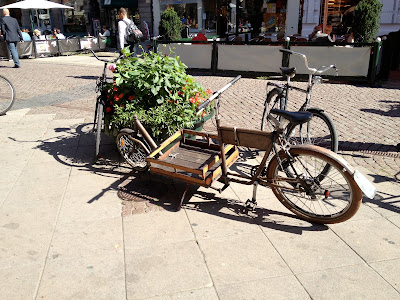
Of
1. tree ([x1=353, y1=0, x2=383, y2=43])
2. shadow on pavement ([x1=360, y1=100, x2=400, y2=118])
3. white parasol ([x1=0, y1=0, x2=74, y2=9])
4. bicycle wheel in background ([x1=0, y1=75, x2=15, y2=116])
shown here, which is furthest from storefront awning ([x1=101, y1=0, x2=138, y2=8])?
shadow on pavement ([x1=360, y1=100, x2=400, y2=118])

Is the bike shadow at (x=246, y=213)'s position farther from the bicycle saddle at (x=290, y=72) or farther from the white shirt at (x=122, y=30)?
the white shirt at (x=122, y=30)

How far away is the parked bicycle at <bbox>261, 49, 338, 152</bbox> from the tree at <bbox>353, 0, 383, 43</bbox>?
8003mm

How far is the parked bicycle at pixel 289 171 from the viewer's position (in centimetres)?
321

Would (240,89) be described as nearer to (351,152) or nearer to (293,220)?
(351,152)

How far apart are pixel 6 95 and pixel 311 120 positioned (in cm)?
586

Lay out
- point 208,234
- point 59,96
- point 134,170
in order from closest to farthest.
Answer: point 208,234, point 134,170, point 59,96

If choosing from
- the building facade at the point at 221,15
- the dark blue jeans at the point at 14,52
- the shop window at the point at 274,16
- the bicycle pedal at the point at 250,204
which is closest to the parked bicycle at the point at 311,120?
the bicycle pedal at the point at 250,204

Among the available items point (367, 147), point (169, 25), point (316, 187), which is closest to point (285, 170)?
point (316, 187)

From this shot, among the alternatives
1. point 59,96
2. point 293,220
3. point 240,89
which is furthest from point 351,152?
point 59,96

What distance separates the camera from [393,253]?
299 centimetres

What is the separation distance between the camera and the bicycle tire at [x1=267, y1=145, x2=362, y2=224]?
3170mm

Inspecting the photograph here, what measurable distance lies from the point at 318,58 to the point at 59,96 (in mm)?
6973

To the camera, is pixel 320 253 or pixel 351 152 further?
pixel 351 152

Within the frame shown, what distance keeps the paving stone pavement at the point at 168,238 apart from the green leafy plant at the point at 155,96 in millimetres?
681
